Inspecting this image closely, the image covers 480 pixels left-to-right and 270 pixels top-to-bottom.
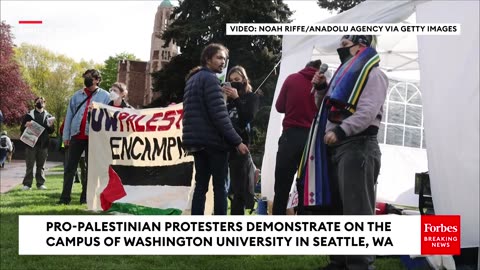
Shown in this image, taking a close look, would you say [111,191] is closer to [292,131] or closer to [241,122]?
[241,122]

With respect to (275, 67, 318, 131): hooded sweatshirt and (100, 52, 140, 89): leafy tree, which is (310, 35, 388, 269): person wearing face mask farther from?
(100, 52, 140, 89): leafy tree

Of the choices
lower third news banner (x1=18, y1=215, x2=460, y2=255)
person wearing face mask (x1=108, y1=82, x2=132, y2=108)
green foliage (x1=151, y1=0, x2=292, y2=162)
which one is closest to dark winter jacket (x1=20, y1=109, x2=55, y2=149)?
person wearing face mask (x1=108, y1=82, x2=132, y2=108)

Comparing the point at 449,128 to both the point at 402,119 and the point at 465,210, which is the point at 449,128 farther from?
the point at 402,119

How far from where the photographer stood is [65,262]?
4.14m

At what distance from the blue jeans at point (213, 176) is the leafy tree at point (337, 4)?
92.9 feet

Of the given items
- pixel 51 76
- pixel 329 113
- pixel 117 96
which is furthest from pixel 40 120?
pixel 51 76

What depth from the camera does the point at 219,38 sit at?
2544 cm

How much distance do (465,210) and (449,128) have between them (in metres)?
0.65

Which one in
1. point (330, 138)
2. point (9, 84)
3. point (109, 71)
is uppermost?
point (109, 71)

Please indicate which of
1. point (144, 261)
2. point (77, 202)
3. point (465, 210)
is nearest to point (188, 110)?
point (144, 261)

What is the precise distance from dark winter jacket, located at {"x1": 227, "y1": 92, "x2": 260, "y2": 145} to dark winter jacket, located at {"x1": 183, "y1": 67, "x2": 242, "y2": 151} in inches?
28.1

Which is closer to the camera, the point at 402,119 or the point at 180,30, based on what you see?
the point at 402,119

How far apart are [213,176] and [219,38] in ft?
69.8

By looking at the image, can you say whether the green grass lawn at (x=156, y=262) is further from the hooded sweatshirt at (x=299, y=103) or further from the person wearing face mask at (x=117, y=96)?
the person wearing face mask at (x=117, y=96)
